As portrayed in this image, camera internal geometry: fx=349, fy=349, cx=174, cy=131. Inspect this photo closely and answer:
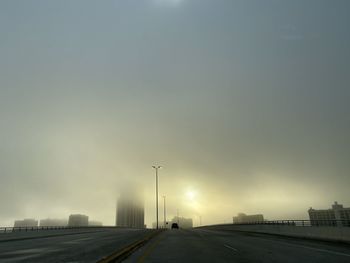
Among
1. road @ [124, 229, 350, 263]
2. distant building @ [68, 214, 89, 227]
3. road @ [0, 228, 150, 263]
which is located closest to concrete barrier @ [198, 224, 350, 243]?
road @ [124, 229, 350, 263]

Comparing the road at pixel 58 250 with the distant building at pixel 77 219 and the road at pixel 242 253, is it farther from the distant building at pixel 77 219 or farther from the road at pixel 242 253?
the distant building at pixel 77 219

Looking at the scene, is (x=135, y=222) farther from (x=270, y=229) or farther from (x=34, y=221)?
(x=270, y=229)

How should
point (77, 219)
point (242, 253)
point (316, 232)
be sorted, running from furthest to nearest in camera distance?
point (77, 219) → point (316, 232) → point (242, 253)

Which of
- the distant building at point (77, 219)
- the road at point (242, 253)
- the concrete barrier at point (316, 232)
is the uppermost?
the distant building at point (77, 219)

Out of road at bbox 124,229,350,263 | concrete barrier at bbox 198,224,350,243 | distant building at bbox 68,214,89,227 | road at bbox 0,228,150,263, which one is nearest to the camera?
road at bbox 0,228,150,263

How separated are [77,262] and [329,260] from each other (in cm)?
957

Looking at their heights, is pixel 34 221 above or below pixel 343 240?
above

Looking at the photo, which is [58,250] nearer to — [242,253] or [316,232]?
[242,253]

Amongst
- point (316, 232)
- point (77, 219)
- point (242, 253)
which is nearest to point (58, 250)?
point (242, 253)

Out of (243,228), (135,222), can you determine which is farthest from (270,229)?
(135,222)

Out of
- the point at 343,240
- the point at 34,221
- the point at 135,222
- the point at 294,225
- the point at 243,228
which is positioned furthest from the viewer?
the point at 135,222

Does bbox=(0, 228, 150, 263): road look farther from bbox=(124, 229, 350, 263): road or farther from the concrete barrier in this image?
the concrete barrier

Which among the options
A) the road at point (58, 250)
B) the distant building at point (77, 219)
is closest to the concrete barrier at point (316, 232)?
the road at point (58, 250)

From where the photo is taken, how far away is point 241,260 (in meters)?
13.5
